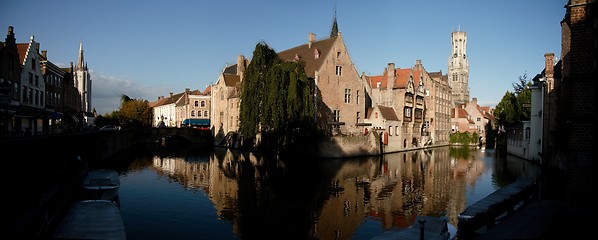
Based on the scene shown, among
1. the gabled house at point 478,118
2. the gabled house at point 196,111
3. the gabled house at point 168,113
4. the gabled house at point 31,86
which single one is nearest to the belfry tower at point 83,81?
the gabled house at point 168,113

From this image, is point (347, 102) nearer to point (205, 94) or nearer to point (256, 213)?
point (256, 213)

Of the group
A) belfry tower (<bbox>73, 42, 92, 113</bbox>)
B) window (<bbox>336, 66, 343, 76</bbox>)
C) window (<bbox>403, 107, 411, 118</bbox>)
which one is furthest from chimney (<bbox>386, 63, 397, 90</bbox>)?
belfry tower (<bbox>73, 42, 92, 113</bbox>)

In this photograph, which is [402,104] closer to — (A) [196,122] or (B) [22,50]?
(A) [196,122]

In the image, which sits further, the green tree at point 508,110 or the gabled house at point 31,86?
the green tree at point 508,110

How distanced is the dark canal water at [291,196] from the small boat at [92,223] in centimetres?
188

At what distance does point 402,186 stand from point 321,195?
6.90 metres

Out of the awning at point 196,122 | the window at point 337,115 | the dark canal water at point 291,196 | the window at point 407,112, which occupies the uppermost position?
the window at point 407,112

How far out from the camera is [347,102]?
5469 centimetres

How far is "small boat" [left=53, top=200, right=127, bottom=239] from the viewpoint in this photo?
1148 centimetres

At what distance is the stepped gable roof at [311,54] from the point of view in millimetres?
51938

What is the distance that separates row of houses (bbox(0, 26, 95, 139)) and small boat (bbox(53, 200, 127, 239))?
1183 centimetres

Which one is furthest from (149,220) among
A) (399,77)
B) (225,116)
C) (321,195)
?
(399,77)

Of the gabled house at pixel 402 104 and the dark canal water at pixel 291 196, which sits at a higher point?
the gabled house at pixel 402 104

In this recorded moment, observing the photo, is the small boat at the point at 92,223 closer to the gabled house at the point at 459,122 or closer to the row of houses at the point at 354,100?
the row of houses at the point at 354,100
